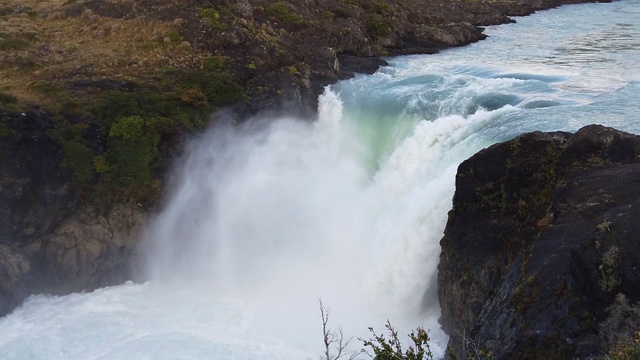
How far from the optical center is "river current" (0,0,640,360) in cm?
2127

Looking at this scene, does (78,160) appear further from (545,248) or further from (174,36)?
(545,248)

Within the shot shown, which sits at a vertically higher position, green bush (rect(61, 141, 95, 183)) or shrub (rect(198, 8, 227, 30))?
shrub (rect(198, 8, 227, 30))

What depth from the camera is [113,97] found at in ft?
88.6

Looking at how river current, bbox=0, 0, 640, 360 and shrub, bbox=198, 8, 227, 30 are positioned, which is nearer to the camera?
river current, bbox=0, 0, 640, 360

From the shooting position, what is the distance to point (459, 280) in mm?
18109

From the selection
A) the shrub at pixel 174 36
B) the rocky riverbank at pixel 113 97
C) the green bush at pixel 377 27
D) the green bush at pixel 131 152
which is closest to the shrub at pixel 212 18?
the rocky riverbank at pixel 113 97

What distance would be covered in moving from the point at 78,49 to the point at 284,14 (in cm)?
1390

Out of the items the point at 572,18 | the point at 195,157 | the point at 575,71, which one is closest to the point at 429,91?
the point at 575,71

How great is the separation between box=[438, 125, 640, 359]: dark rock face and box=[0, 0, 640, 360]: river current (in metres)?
2.77

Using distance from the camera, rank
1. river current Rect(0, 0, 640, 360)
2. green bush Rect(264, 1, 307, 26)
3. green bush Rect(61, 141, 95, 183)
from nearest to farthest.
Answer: river current Rect(0, 0, 640, 360) < green bush Rect(61, 141, 95, 183) < green bush Rect(264, 1, 307, 26)

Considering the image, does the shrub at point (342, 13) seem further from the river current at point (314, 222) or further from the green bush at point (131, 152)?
the green bush at point (131, 152)

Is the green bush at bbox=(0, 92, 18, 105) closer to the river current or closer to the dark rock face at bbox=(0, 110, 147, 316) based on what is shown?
the dark rock face at bbox=(0, 110, 147, 316)

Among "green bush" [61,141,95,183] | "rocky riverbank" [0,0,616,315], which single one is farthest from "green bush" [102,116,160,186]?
"green bush" [61,141,95,183]

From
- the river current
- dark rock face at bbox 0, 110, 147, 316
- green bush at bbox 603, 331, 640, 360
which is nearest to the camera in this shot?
green bush at bbox 603, 331, 640, 360
